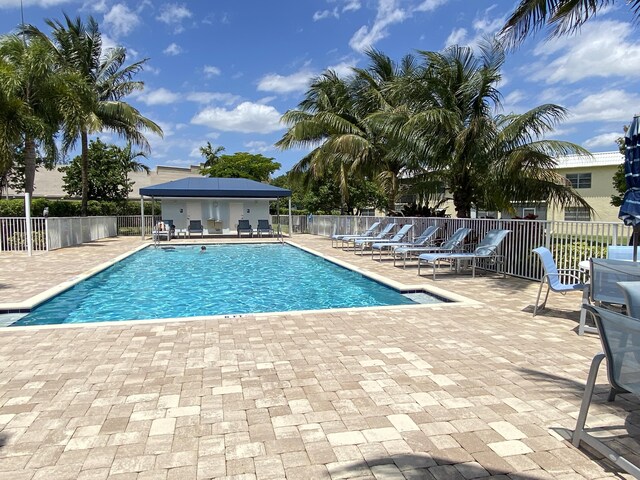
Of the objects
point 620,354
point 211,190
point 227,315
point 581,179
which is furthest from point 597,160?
point 620,354

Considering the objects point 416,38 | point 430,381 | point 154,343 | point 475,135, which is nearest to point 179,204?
point 416,38

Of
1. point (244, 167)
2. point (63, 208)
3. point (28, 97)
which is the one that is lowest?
point (63, 208)

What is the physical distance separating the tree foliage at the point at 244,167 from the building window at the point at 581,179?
30.1 metres

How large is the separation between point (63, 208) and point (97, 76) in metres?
6.76

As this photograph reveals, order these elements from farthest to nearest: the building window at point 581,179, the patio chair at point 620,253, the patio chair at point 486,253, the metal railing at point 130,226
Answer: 1. the building window at point 581,179
2. the metal railing at point 130,226
3. the patio chair at point 486,253
4. the patio chair at point 620,253

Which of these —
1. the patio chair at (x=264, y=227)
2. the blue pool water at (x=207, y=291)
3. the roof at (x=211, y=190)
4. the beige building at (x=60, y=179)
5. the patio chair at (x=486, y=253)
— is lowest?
the blue pool water at (x=207, y=291)

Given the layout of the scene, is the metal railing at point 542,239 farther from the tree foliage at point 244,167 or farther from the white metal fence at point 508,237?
the tree foliage at point 244,167

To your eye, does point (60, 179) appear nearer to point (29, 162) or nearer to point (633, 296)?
point (29, 162)

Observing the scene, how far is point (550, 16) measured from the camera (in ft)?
26.2

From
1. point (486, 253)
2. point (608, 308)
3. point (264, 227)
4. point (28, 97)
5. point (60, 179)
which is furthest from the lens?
point (60, 179)

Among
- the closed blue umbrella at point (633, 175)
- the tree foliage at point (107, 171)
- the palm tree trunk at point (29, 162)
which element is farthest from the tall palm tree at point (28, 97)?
the closed blue umbrella at point (633, 175)

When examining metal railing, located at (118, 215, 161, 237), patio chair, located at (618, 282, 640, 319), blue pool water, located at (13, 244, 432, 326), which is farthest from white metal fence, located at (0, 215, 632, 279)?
patio chair, located at (618, 282, 640, 319)

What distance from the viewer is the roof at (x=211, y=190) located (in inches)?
843

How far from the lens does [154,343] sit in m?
4.71
